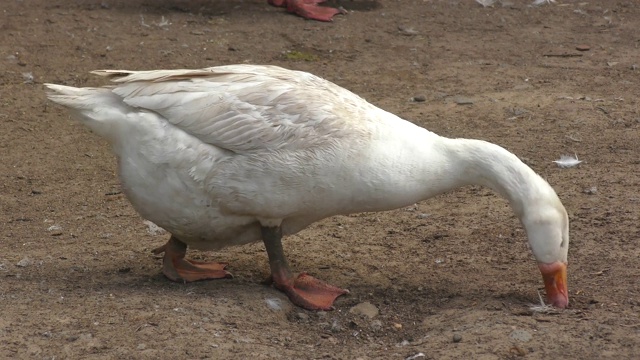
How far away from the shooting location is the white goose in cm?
493

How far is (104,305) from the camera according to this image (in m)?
5.02

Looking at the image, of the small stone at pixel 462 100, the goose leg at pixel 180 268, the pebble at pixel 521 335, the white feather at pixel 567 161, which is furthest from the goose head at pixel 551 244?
the small stone at pixel 462 100

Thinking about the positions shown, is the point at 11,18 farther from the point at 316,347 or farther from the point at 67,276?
the point at 316,347

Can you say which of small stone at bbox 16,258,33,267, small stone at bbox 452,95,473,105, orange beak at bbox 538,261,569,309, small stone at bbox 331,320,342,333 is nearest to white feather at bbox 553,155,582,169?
small stone at bbox 452,95,473,105

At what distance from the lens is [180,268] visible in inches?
221

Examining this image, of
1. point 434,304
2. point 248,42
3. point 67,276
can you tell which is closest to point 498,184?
point 434,304

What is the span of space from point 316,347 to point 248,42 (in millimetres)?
5575

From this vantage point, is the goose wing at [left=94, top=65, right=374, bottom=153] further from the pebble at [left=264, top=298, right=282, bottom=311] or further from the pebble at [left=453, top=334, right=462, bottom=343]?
the pebble at [left=453, top=334, right=462, bottom=343]

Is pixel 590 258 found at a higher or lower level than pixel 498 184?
lower

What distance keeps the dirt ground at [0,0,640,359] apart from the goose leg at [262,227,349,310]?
0.21ft

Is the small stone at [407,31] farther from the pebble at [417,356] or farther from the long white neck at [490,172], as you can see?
the pebble at [417,356]

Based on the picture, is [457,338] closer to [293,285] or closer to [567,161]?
[293,285]

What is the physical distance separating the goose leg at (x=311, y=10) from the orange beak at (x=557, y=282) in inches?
237

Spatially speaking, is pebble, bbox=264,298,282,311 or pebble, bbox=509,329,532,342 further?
pebble, bbox=264,298,282,311
